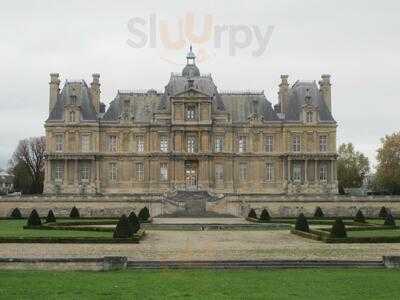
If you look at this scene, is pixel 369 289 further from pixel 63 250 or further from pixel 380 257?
pixel 63 250

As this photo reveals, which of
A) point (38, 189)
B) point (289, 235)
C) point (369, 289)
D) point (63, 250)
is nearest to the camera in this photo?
point (369, 289)

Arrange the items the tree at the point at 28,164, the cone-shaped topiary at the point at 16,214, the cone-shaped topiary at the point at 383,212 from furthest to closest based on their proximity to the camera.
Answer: the tree at the point at 28,164 → the cone-shaped topiary at the point at 383,212 → the cone-shaped topiary at the point at 16,214

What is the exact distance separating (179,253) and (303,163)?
118 feet

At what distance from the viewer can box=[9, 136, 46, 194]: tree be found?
72688mm

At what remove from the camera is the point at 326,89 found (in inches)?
2226

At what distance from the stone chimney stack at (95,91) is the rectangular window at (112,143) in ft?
8.69

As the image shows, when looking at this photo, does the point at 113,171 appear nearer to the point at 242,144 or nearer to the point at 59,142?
the point at 59,142

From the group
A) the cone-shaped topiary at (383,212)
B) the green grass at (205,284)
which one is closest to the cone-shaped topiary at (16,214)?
the cone-shaped topiary at (383,212)

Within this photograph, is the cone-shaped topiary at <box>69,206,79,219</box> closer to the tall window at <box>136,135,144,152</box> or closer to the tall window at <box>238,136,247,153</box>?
the tall window at <box>136,135,144,152</box>

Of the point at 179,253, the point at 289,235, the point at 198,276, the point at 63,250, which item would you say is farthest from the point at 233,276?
the point at 289,235

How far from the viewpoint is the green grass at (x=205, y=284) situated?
1273 centimetres

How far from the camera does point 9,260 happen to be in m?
16.9

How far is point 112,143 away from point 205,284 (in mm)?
41113

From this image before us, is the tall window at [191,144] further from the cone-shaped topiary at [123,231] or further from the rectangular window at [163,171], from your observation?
the cone-shaped topiary at [123,231]
